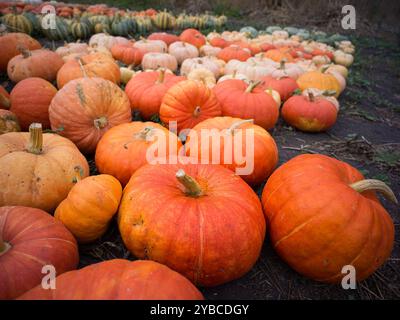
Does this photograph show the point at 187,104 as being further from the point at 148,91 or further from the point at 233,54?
the point at 233,54

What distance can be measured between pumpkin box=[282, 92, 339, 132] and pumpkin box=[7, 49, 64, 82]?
3356mm

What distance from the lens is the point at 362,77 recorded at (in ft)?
24.2

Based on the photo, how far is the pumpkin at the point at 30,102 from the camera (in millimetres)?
2818

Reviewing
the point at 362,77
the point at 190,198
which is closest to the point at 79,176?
the point at 190,198

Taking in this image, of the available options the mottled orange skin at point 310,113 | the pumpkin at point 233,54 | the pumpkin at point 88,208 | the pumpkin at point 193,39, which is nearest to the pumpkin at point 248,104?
the mottled orange skin at point 310,113

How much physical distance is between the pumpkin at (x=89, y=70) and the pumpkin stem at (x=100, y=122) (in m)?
1.09

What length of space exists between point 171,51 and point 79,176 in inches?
201

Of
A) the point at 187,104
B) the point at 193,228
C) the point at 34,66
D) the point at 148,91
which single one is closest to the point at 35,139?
the point at 193,228

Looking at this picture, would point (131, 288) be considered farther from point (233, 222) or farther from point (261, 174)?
point (261, 174)

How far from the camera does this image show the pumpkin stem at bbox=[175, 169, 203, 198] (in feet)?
5.31

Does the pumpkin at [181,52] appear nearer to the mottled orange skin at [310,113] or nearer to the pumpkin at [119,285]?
the mottled orange skin at [310,113]

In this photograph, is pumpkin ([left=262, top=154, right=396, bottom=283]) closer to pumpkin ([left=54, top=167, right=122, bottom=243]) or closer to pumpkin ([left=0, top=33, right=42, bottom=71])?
pumpkin ([left=54, top=167, right=122, bottom=243])

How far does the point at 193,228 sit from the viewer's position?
1.56m

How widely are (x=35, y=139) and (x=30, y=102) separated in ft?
3.51
